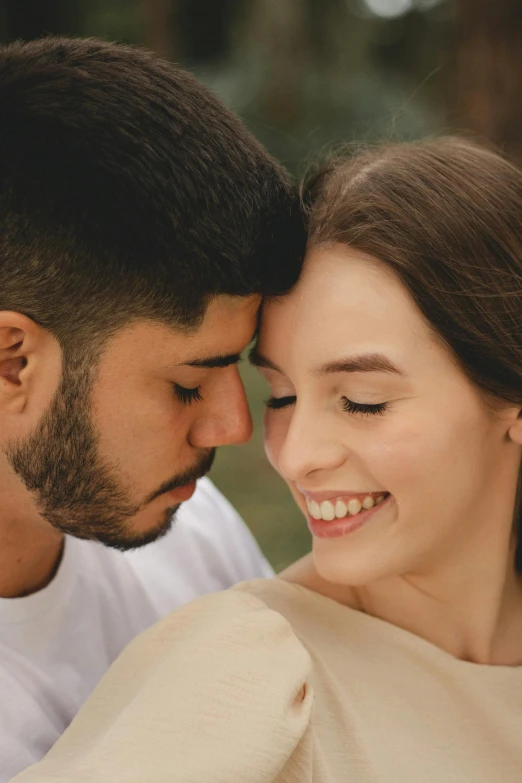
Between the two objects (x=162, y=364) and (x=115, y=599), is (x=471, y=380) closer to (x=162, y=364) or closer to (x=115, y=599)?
(x=162, y=364)

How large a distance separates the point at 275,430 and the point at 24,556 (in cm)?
77

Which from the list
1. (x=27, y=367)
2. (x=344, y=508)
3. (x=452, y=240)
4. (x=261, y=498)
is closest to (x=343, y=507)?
(x=344, y=508)

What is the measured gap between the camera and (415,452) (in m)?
2.13

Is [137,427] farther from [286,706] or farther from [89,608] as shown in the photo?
[286,706]

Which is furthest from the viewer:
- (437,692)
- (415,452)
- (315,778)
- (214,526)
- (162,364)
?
(214,526)

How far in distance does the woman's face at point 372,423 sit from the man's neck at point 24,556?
783 millimetres

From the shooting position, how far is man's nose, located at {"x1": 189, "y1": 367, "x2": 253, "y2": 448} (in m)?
2.55

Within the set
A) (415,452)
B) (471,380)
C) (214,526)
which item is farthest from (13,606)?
(471,380)

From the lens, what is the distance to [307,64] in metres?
10.6

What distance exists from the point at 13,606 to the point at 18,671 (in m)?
0.16

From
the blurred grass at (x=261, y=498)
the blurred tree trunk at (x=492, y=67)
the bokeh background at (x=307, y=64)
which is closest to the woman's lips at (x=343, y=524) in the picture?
the blurred grass at (x=261, y=498)

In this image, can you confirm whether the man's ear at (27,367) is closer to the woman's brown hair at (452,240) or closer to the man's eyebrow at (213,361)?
the man's eyebrow at (213,361)

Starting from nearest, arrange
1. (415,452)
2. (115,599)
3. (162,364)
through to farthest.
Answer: (415,452) → (162,364) → (115,599)

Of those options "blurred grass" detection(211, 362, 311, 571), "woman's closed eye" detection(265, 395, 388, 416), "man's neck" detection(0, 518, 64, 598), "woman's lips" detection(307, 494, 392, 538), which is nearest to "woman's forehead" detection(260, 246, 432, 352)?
"woman's closed eye" detection(265, 395, 388, 416)
